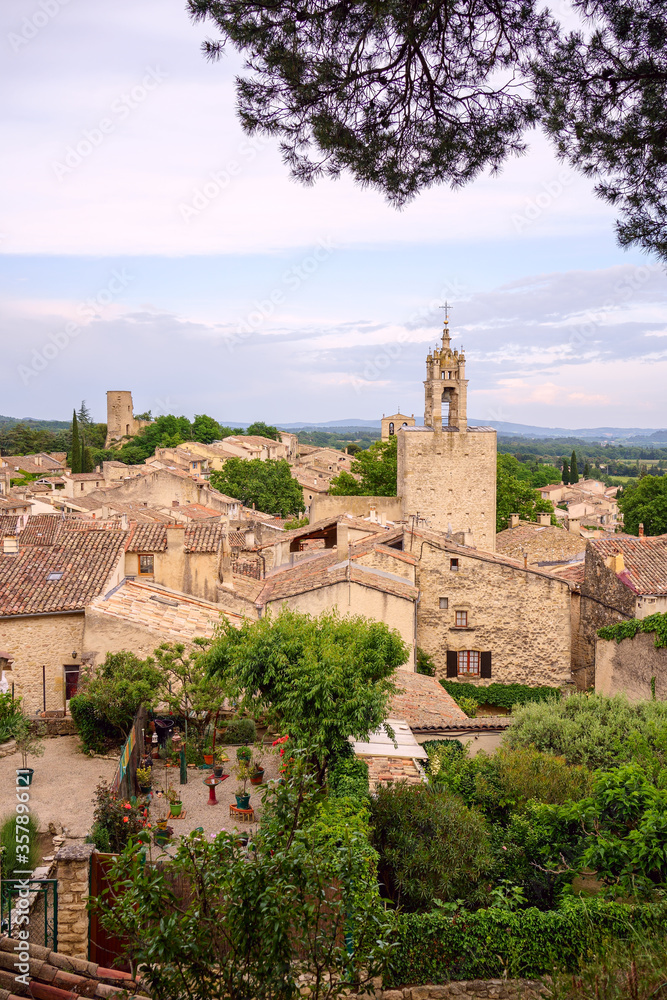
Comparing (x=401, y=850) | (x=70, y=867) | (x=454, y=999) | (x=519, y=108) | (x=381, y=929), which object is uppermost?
(x=519, y=108)

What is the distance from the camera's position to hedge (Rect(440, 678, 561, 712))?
20.5m

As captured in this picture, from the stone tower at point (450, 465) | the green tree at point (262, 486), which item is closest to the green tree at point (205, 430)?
the green tree at point (262, 486)

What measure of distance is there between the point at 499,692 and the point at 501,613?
2207mm

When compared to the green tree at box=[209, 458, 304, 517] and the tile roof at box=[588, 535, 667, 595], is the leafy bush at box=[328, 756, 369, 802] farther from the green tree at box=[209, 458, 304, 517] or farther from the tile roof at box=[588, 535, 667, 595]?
the green tree at box=[209, 458, 304, 517]

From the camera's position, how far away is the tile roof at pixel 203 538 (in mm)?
19031

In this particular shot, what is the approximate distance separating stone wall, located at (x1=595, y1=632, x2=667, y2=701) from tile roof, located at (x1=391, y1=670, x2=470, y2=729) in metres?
4.13

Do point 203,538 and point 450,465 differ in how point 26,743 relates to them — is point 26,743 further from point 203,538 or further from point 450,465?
point 450,465

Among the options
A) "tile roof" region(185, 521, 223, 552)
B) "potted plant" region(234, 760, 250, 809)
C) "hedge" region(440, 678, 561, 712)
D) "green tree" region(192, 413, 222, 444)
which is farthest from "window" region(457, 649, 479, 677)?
"green tree" region(192, 413, 222, 444)

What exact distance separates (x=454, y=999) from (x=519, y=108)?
877 cm

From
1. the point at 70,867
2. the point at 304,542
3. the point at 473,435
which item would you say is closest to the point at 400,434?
the point at 473,435

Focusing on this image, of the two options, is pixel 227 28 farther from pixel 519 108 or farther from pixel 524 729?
pixel 524 729

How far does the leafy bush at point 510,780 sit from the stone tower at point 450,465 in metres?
18.9

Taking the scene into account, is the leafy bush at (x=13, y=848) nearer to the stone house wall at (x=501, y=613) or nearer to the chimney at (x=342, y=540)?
the chimney at (x=342, y=540)

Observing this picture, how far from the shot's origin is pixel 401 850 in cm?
904
